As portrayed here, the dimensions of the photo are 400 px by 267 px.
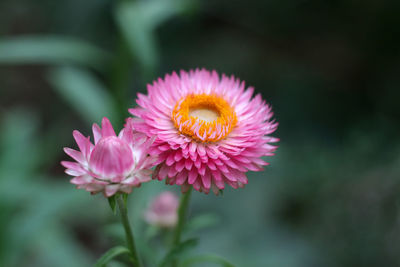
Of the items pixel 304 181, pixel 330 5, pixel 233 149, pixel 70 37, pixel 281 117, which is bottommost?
pixel 233 149

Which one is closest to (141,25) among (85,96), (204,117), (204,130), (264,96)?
(85,96)

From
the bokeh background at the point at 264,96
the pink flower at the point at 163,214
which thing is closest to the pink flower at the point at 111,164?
the bokeh background at the point at 264,96

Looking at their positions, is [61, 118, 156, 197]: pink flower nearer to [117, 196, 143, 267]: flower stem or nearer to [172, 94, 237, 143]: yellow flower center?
[117, 196, 143, 267]: flower stem

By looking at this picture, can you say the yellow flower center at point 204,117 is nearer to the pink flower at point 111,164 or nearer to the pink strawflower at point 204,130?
the pink strawflower at point 204,130

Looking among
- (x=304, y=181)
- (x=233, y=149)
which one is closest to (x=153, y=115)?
(x=233, y=149)

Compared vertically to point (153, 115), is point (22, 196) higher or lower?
higher

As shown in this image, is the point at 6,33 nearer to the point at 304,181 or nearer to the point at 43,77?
the point at 43,77

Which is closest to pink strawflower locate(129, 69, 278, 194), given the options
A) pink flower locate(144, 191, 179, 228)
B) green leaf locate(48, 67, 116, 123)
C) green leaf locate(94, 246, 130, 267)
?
green leaf locate(94, 246, 130, 267)

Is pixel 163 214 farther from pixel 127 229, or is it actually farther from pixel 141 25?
pixel 141 25
